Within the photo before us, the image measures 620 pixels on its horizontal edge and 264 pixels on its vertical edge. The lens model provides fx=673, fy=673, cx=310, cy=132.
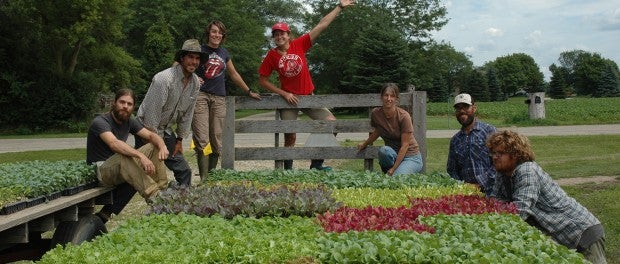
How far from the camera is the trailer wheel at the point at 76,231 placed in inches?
260

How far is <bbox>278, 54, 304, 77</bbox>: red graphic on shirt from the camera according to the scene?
380 inches

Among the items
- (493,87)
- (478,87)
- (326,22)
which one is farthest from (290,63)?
(493,87)

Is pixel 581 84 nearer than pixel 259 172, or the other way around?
pixel 259 172

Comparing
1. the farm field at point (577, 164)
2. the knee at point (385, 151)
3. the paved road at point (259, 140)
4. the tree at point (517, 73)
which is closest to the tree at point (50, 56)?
the paved road at point (259, 140)

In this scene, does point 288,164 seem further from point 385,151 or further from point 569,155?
point 569,155

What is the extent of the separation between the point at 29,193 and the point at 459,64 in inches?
3617

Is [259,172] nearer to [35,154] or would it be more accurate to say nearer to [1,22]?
[35,154]

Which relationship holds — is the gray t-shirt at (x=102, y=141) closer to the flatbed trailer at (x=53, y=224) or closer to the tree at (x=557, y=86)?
the flatbed trailer at (x=53, y=224)

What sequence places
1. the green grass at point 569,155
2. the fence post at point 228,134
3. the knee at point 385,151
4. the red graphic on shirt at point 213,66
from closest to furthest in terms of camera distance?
the red graphic on shirt at point 213,66 → the knee at point 385,151 → the fence post at point 228,134 → the green grass at point 569,155

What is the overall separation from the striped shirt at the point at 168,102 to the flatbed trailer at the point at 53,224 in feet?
3.50

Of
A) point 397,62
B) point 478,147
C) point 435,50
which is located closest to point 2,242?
point 478,147

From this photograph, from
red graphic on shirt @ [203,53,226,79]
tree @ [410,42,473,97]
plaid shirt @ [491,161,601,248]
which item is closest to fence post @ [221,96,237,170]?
red graphic on shirt @ [203,53,226,79]

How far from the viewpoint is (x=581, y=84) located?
114m

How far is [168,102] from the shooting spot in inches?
328
